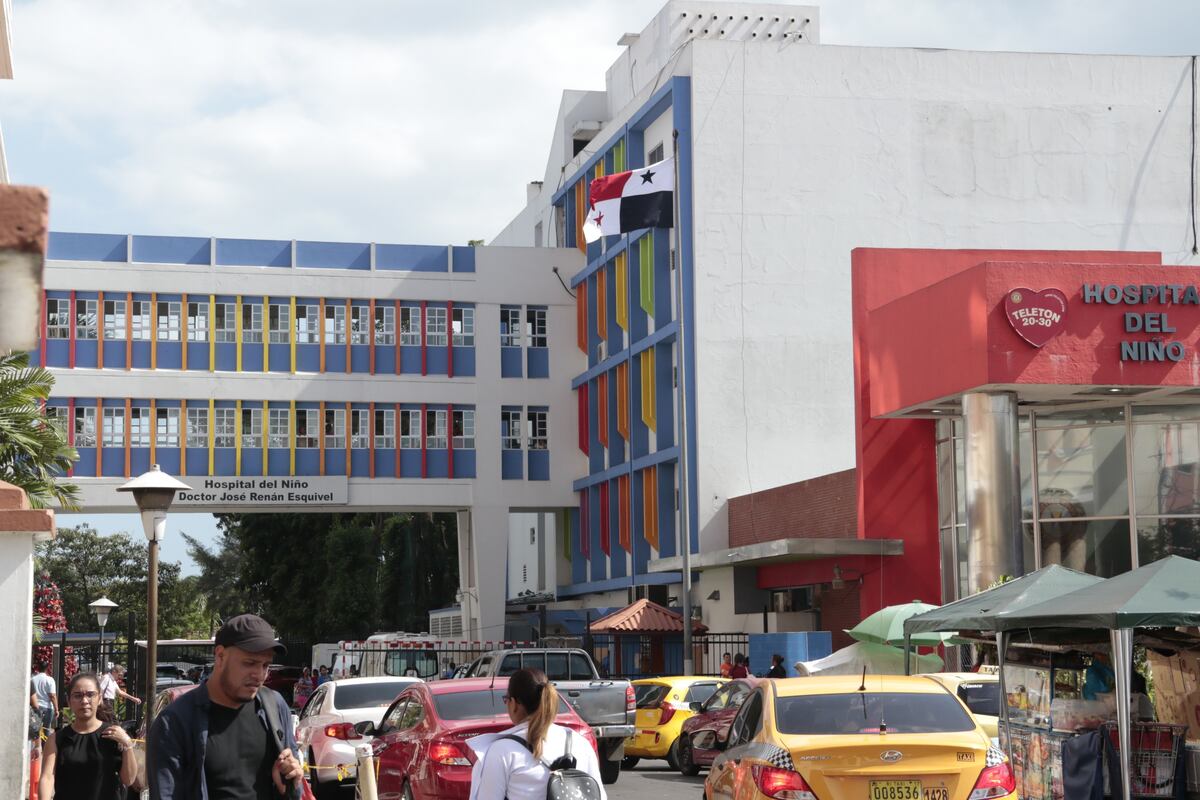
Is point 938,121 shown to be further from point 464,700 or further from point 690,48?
point 464,700

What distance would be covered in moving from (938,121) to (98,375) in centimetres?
2540

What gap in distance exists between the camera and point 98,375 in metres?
49.2

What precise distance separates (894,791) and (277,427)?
4088cm

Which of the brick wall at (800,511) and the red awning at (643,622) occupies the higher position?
the brick wall at (800,511)

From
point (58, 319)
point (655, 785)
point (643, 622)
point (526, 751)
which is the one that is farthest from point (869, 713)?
point (58, 319)

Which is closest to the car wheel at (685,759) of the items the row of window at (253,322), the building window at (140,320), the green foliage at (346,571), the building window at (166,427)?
the row of window at (253,322)

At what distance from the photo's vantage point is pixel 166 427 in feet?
163

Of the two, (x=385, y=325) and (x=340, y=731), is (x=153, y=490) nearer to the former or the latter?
(x=340, y=731)

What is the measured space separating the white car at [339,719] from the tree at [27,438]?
430 cm

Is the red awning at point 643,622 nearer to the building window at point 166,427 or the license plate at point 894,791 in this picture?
the building window at point 166,427

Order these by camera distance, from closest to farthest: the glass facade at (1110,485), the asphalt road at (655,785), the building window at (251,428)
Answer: the asphalt road at (655,785), the glass facade at (1110,485), the building window at (251,428)

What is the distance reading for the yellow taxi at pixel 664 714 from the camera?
25.7 metres

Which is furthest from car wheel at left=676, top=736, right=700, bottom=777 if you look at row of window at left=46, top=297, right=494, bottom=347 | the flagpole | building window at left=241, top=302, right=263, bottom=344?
building window at left=241, top=302, right=263, bottom=344

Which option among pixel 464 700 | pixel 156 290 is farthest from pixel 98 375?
pixel 464 700
